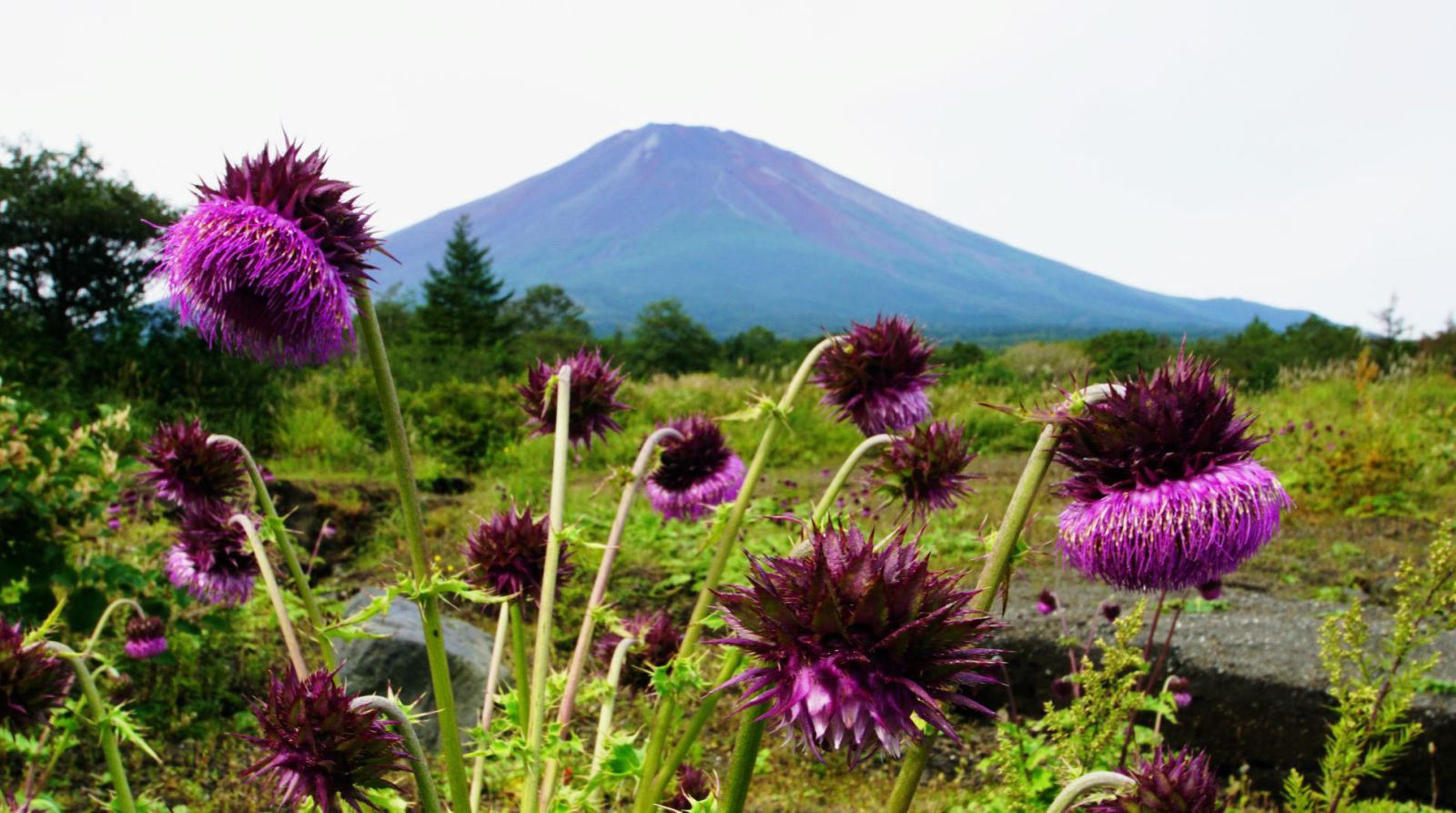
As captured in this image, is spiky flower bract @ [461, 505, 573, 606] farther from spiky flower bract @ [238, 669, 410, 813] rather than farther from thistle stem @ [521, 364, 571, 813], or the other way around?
spiky flower bract @ [238, 669, 410, 813]

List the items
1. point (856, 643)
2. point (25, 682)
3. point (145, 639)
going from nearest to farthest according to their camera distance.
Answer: point (856, 643)
point (25, 682)
point (145, 639)

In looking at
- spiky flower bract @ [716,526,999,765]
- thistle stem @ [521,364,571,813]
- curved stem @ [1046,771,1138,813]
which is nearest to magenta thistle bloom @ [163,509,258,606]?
thistle stem @ [521,364,571,813]

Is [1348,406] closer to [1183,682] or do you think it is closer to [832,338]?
[1183,682]

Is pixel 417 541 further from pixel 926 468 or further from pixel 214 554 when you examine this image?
pixel 214 554

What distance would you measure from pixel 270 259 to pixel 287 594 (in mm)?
4367

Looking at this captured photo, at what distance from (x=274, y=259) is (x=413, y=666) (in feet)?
11.5

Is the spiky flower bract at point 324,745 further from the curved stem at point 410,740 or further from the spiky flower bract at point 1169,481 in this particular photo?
the spiky flower bract at point 1169,481

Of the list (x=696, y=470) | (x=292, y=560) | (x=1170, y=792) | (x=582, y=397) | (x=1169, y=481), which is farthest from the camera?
(x=696, y=470)

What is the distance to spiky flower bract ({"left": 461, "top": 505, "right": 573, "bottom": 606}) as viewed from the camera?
8.23ft

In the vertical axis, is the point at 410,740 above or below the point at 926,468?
below

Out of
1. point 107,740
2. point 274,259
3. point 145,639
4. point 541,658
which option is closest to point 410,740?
point 541,658

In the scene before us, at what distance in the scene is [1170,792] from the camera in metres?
1.53

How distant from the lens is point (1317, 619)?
529cm

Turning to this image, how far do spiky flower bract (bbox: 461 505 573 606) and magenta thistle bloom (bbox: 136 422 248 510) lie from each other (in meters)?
0.68
